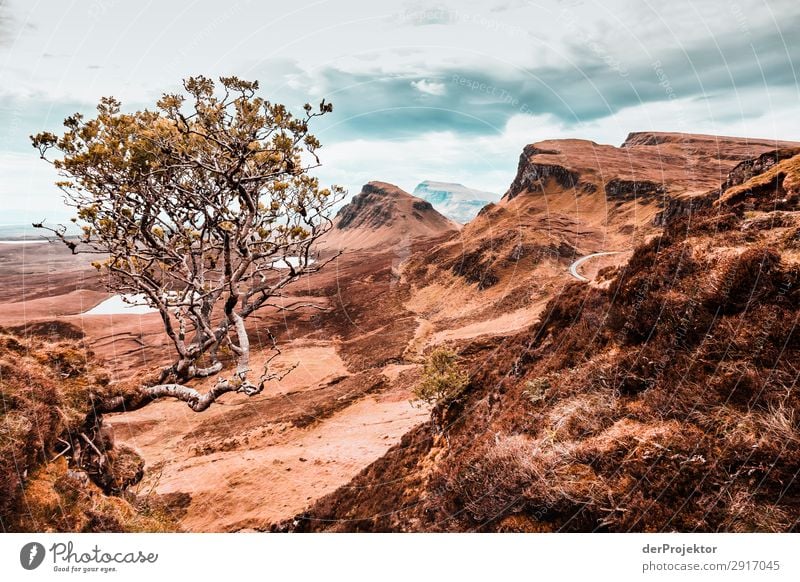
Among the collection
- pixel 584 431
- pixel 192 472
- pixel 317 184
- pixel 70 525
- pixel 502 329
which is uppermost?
pixel 317 184

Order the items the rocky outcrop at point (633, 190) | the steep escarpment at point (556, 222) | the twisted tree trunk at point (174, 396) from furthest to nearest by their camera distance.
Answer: the rocky outcrop at point (633, 190) < the steep escarpment at point (556, 222) < the twisted tree trunk at point (174, 396)

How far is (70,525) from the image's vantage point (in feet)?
23.9

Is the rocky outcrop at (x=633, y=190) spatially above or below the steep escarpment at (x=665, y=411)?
above

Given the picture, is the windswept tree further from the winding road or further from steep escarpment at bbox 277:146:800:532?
the winding road

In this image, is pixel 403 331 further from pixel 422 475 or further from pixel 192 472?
pixel 422 475

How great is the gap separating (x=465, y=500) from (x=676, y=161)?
160 metres

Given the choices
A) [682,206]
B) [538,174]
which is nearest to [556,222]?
[682,206]

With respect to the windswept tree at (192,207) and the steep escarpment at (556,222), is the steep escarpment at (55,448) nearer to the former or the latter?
the windswept tree at (192,207)

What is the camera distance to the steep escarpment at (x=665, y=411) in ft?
18.3

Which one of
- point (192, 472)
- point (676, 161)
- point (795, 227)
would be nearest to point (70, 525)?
point (795, 227)

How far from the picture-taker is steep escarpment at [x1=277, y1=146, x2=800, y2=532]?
5582mm

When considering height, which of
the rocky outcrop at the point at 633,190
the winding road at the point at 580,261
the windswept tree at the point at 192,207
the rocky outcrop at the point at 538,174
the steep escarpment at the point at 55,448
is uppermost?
the rocky outcrop at the point at 538,174

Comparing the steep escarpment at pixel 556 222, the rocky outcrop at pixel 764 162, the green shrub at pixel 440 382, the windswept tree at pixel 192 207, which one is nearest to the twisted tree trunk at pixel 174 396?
the windswept tree at pixel 192 207

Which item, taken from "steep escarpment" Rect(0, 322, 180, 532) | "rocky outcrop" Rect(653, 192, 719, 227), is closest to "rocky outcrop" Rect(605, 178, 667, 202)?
"rocky outcrop" Rect(653, 192, 719, 227)
